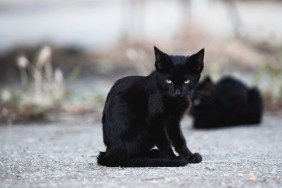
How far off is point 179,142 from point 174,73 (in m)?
0.67

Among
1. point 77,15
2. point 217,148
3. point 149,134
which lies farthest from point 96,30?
point 149,134

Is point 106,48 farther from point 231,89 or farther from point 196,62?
point 196,62

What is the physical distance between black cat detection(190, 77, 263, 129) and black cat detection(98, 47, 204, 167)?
2.62 m

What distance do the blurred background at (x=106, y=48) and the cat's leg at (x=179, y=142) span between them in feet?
10.0

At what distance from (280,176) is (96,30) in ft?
42.4

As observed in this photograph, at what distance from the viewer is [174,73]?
554cm

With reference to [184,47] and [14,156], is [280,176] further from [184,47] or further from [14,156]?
[184,47]

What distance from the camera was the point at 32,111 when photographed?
29.2 feet

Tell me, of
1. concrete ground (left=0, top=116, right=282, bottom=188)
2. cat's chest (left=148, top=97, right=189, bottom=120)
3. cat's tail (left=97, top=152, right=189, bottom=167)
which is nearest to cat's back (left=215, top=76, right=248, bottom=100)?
concrete ground (left=0, top=116, right=282, bottom=188)

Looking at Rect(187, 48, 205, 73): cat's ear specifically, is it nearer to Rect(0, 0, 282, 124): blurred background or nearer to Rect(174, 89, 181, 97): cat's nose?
Rect(174, 89, 181, 97): cat's nose

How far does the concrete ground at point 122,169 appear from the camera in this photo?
478 centimetres

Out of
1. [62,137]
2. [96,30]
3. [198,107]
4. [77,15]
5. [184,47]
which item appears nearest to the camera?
[62,137]

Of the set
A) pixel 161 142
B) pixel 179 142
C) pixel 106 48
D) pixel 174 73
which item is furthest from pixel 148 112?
pixel 106 48

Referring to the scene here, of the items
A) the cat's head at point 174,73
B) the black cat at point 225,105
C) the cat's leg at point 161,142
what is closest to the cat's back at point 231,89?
the black cat at point 225,105
